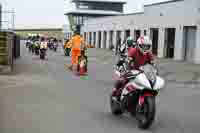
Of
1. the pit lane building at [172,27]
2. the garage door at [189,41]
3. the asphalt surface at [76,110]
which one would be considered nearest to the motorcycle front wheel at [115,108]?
the asphalt surface at [76,110]

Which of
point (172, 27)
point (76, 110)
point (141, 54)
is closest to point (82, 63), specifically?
point (76, 110)

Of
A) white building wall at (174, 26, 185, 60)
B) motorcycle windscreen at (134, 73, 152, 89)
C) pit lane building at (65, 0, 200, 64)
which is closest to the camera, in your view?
motorcycle windscreen at (134, 73, 152, 89)

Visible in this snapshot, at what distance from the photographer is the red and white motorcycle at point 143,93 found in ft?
26.2

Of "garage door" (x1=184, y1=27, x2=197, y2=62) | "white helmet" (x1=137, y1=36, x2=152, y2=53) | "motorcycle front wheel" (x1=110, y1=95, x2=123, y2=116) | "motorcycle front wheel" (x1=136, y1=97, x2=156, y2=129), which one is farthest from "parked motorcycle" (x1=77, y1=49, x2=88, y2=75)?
"garage door" (x1=184, y1=27, x2=197, y2=62)

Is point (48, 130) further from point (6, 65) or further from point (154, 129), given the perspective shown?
point (6, 65)

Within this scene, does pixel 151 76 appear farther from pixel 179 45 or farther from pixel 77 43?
pixel 179 45

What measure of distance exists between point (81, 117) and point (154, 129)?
156 centimetres

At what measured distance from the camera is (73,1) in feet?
421

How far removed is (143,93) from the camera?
8.16 m

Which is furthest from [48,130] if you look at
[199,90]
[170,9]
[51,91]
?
[170,9]

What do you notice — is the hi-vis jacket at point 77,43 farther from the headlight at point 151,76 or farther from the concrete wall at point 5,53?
the headlight at point 151,76

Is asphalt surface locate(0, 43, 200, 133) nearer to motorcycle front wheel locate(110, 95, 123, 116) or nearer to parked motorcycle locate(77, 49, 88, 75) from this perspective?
motorcycle front wheel locate(110, 95, 123, 116)

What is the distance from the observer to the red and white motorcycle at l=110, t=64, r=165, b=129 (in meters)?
7.97

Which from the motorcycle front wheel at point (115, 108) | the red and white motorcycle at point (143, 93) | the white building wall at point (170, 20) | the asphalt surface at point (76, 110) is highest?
the white building wall at point (170, 20)
